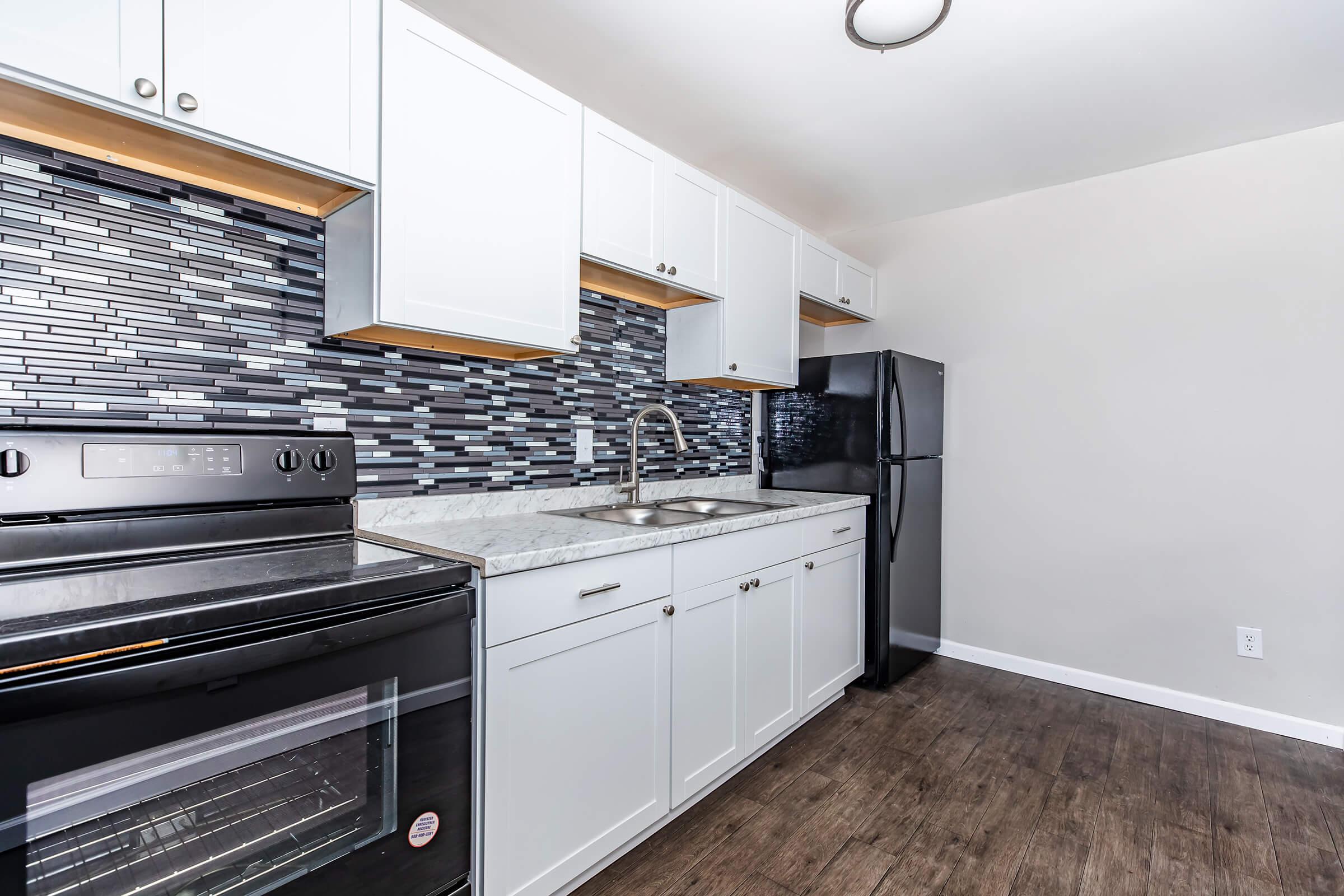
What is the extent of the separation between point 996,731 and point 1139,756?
1.54 feet

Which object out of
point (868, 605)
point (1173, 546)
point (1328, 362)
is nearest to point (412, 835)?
point (868, 605)

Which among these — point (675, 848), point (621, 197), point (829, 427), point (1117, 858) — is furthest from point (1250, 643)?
point (621, 197)

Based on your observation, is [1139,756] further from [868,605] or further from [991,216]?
[991,216]

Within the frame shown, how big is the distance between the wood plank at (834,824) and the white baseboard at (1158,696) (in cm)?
122

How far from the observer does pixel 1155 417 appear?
2789 millimetres

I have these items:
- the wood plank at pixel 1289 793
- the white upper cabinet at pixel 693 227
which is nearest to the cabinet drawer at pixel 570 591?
the white upper cabinet at pixel 693 227

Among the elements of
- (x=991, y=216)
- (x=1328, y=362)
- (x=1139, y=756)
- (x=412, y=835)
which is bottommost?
(x=1139, y=756)

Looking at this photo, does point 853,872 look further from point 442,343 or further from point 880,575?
point 442,343

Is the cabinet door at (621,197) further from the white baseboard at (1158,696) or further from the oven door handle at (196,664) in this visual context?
the white baseboard at (1158,696)

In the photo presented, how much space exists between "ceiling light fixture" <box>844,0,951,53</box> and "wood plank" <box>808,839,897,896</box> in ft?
7.54

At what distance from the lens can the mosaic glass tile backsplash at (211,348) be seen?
4.11 feet

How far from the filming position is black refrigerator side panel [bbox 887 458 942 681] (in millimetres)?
2881

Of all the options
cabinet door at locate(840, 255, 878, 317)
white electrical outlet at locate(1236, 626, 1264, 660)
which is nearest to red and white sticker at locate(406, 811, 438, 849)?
cabinet door at locate(840, 255, 878, 317)

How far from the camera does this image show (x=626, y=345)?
251 cm
